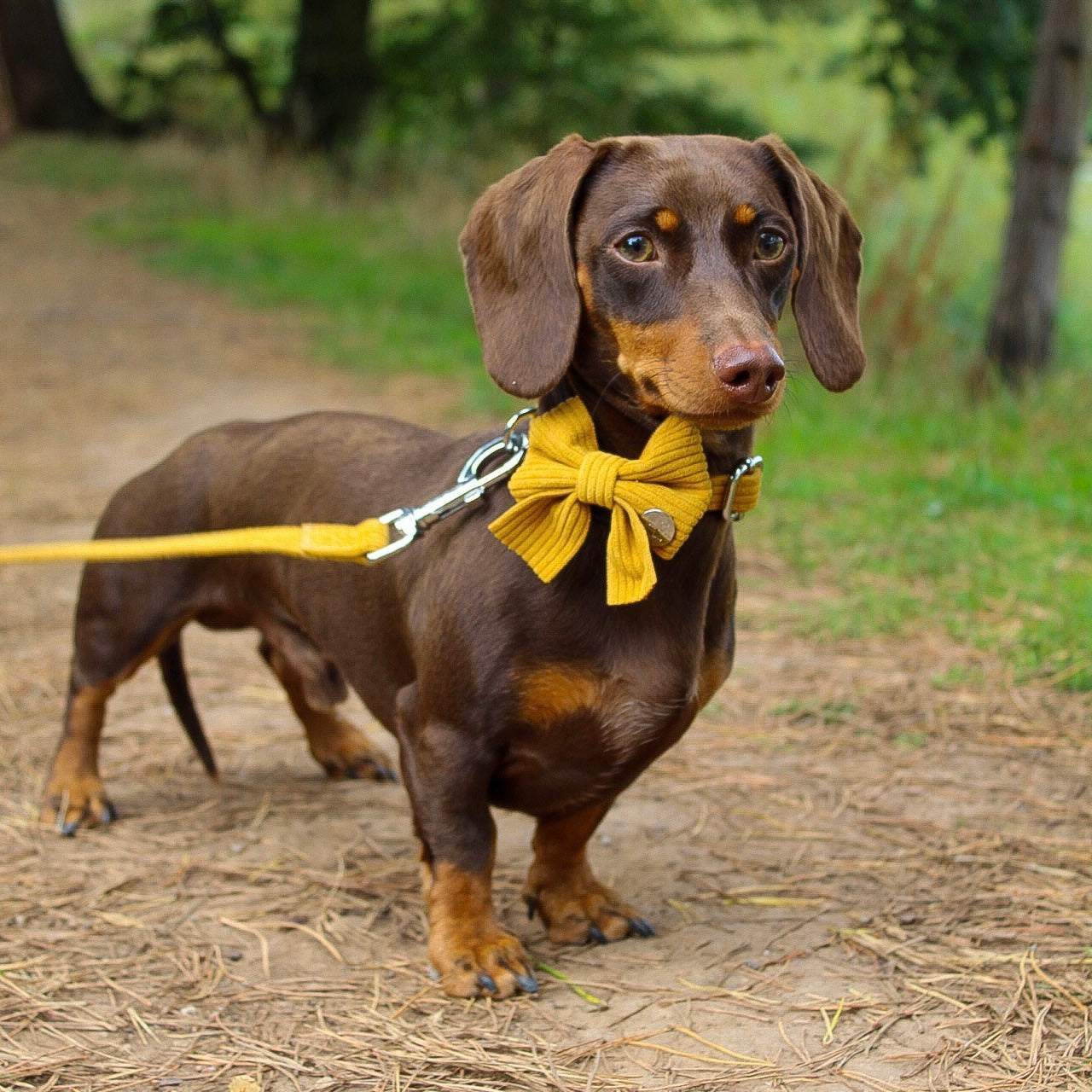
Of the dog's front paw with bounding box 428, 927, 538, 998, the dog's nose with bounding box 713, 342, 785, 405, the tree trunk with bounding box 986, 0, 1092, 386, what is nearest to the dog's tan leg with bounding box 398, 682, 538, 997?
the dog's front paw with bounding box 428, 927, 538, 998

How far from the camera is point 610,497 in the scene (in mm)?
2443

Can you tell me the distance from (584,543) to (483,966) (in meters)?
0.87

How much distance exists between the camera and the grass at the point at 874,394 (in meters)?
4.87

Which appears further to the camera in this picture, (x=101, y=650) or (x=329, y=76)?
(x=329, y=76)

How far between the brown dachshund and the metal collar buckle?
3 centimetres

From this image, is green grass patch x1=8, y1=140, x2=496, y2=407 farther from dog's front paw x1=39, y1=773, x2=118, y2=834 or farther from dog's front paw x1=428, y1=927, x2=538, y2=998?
dog's front paw x1=428, y1=927, x2=538, y2=998

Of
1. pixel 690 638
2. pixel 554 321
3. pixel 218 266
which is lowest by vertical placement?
pixel 218 266

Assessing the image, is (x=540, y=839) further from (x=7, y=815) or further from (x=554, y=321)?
(x=7, y=815)

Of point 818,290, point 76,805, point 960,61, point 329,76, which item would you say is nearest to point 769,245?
point 818,290

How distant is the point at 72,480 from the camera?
673 centimetres

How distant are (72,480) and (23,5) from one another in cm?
1211

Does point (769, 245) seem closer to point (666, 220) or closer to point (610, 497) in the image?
point (666, 220)

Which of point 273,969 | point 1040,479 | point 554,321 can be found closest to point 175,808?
point 273,969

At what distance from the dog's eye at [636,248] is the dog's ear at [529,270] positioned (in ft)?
0.33
